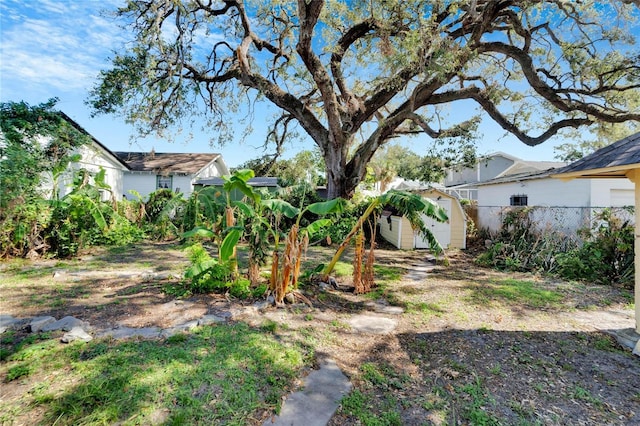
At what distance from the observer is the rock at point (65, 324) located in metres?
3.62

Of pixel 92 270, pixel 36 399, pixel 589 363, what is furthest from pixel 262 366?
pixel 92 270

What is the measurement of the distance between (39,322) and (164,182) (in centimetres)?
1857

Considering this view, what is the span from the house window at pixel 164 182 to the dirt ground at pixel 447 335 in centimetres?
1402

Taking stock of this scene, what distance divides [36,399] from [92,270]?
550cm

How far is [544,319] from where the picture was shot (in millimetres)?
4875

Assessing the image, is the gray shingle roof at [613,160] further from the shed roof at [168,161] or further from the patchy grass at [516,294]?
the shed roof at [168,161]

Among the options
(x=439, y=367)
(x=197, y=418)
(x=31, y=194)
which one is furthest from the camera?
(x=31, y=194)

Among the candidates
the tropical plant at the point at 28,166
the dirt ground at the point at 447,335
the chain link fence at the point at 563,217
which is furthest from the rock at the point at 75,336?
the chain link fence at the point at 563,217

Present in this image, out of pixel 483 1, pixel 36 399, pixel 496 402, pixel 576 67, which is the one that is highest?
pixel 483 1

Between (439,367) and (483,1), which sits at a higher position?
(483,1)

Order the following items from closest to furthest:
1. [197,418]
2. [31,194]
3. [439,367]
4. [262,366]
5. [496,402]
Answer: [197,418] < [496,402] < [262,366] < [439,367] < [31,194]

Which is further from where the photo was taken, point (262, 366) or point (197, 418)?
point (262, 366)

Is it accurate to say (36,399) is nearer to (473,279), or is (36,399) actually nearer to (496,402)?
(496,402)

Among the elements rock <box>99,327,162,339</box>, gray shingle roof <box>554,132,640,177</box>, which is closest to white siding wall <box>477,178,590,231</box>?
gray shingle roof <box>554,132,640,177</box>
